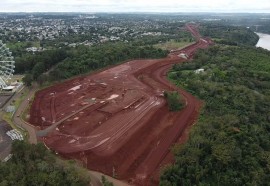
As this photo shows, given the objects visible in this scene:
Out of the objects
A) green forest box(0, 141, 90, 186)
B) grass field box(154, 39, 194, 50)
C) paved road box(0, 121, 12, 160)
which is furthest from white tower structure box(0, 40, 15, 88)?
grass field box(154, 39, 194, 50)

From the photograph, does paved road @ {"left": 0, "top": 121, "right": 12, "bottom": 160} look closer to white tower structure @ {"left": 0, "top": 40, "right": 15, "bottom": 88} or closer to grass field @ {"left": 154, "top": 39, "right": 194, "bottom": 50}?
white tower structure @ {"left": 0, "top": 40, "right": 15, "bottom": 88}

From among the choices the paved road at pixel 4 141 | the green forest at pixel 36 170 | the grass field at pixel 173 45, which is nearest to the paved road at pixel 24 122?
the paved road at pixel 4 141

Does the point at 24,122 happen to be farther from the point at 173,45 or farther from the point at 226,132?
the point at 173,45

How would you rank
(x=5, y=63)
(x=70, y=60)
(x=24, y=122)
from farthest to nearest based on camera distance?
(x=70, y=60), (x=5, y=63), (x=24, y=122)

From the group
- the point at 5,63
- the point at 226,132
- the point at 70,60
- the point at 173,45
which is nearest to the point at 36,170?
the point at 226,132

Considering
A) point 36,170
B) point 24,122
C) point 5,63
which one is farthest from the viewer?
point 5,63

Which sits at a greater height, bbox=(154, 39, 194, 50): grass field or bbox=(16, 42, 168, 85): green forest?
bbox=(16, 42, 168, 85): green forest
